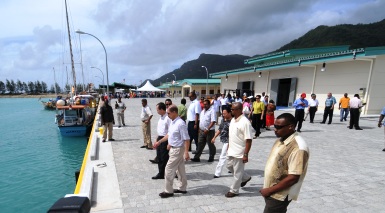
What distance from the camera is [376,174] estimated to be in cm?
512

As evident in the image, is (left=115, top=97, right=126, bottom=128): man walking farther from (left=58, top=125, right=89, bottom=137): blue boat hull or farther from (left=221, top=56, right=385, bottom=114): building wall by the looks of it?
(left=221, top=56, right=385, bottom=114): building wall

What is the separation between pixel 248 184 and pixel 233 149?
1319 mm

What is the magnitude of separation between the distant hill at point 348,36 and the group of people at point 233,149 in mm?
73110

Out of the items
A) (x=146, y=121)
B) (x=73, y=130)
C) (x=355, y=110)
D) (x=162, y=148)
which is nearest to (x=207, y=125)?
(x=162, y=148)

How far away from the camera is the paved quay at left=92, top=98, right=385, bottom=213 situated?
12.1ft

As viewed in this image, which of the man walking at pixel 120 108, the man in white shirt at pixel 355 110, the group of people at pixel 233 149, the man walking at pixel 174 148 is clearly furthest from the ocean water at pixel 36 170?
the man in white shirt at pixel 355 110

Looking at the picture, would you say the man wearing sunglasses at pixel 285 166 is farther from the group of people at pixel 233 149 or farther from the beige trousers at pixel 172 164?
the beige trousers at pixel 172 164

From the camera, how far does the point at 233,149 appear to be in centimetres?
379

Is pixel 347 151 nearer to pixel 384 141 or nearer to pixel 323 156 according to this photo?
pixel 323 156

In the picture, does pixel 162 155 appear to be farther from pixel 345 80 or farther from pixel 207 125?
pixel 345 80

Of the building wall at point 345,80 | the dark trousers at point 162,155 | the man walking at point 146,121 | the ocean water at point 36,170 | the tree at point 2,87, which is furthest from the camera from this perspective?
the tree at point 2,87

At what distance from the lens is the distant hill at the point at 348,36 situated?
6438cm

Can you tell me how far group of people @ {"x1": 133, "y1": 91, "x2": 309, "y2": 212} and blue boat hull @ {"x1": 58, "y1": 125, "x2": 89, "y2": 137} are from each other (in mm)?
9827

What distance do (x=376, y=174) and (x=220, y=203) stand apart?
426 cm
